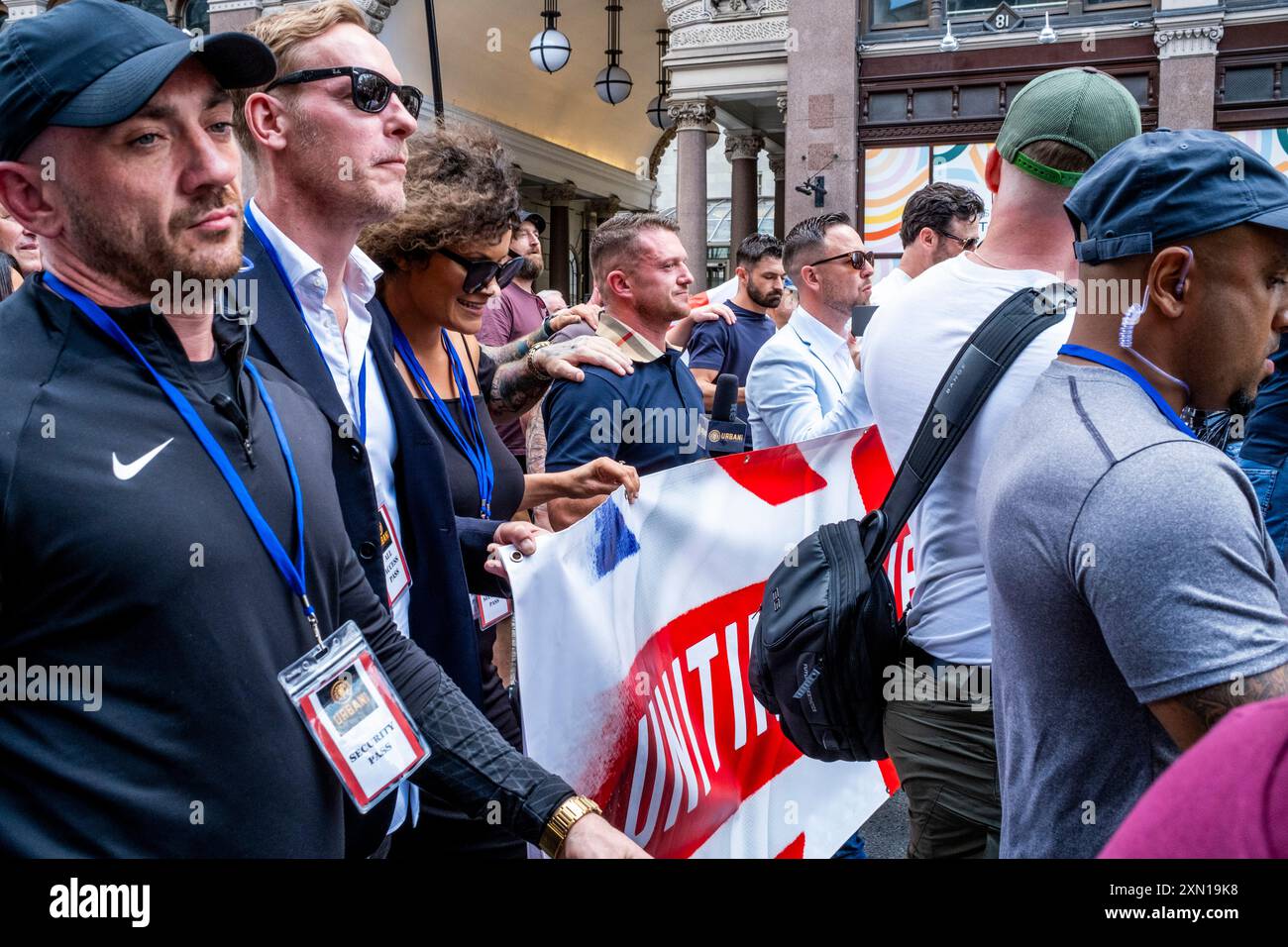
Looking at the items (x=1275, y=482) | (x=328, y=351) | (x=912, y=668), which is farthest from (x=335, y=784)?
(x=1275, y=482)

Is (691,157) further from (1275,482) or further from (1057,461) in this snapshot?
(1057,461)

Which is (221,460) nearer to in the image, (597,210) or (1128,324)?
(1128,324)

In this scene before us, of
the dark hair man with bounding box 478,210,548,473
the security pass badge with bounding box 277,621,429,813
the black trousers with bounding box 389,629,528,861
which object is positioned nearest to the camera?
the security pass badge with bounding box 277,621,429,813

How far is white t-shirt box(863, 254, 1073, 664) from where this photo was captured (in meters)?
2.36

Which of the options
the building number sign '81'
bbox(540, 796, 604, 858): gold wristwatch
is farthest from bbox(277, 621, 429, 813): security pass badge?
the building number sign '81'

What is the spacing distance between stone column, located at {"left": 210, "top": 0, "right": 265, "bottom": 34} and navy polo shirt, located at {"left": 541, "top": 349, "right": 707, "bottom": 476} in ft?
56.2

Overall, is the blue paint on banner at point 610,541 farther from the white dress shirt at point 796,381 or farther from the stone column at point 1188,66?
the stone column at point 1188,66

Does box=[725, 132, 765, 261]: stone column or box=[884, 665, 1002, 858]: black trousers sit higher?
box=[725, 132, 765, 261]: stone column

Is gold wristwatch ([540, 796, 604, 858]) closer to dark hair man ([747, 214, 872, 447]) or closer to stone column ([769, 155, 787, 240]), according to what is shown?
dark hair man ([747, 214, 872, 447])

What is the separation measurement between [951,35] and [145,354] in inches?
630

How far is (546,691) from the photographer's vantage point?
9.32 ft

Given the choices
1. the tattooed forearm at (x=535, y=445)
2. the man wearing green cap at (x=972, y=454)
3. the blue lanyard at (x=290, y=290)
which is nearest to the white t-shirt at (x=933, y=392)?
the man wearing green cap at (x=972, y=454)

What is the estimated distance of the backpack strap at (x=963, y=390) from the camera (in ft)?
7.61

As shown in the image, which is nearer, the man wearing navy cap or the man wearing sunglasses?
the man wearing navy cap
